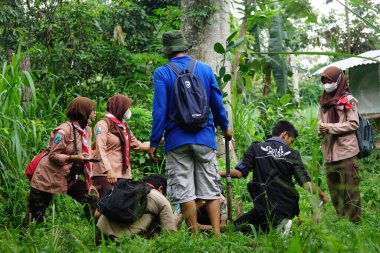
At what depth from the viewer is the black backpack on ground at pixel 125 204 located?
4941mm

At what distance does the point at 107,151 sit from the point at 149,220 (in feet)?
5.35

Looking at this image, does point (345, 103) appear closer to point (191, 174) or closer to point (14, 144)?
point (191, 174)

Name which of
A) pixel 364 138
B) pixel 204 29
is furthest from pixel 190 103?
pixel 204 29

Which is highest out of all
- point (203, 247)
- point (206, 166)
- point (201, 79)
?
point (201, 79)

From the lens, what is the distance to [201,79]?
5562 mm

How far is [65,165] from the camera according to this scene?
631 centimetres

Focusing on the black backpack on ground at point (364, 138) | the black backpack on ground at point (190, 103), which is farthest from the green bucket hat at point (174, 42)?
the black backpack on ground at point (364, 138)

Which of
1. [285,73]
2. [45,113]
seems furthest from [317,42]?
[45,113]

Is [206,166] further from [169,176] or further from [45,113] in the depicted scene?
[45,113]

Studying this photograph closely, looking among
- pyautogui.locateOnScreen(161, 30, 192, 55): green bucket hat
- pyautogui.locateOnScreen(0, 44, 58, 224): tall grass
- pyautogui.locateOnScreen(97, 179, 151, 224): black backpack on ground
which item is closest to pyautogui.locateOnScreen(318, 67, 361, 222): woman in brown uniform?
pyautogui.locateOnScreen(161, 30, 192, 55): green bucket hat

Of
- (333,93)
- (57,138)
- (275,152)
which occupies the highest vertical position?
(333,93)

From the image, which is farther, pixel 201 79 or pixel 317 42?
Result: pixel 317 42

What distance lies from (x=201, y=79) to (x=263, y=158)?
867 millimetres

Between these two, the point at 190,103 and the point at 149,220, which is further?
the point at 190,103
